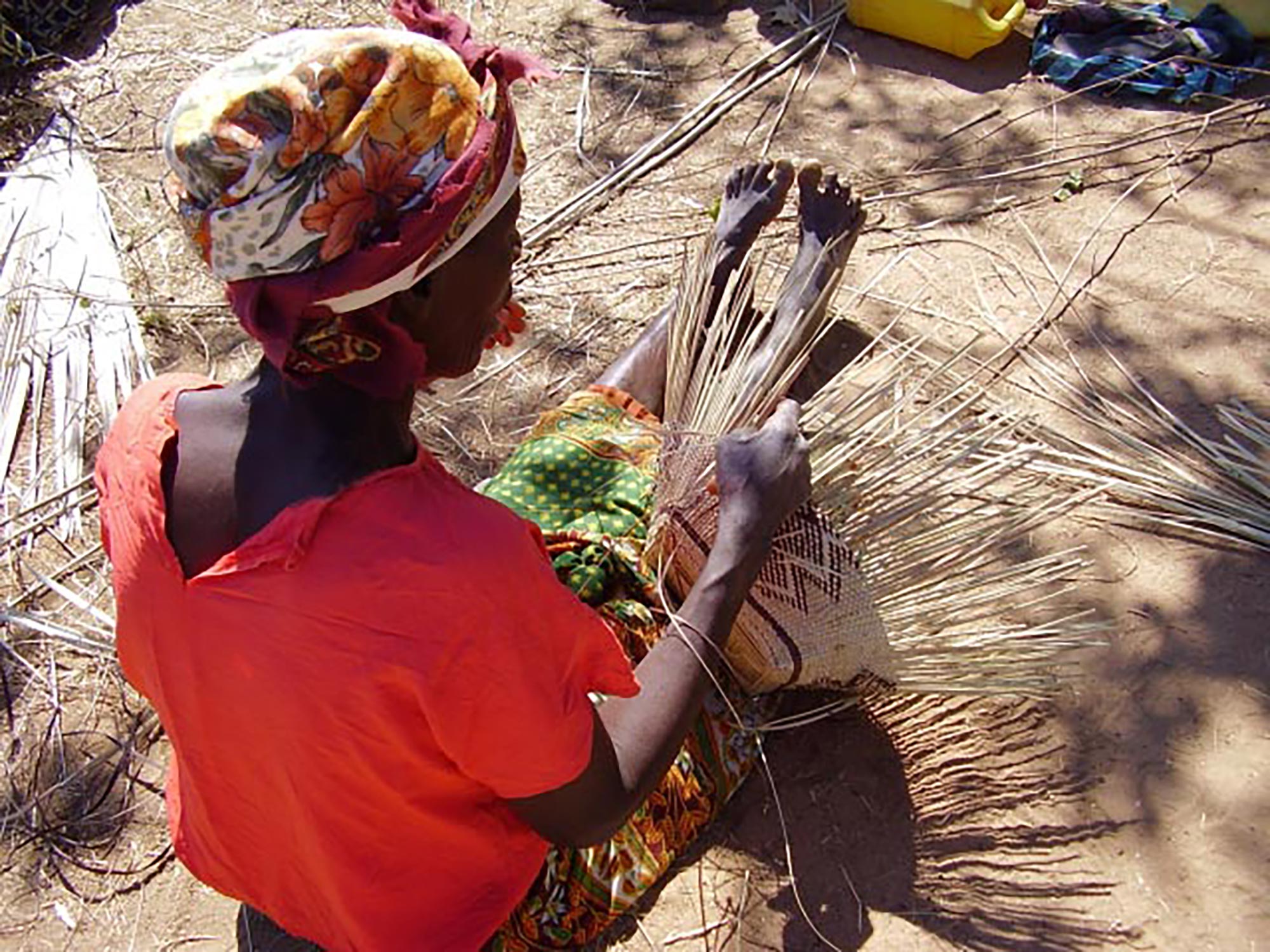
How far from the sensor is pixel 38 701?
238cm

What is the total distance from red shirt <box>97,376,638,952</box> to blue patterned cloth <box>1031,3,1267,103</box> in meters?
2.50

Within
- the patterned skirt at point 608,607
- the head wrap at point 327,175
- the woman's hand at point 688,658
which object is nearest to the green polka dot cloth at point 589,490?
the patterned skirt at point 608,607

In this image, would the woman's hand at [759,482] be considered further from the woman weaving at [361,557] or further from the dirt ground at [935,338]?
the dirt ground at [935,338]

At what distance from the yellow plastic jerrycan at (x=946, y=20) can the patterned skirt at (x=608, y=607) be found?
1.72m

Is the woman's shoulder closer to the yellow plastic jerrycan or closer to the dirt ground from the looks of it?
the dirt ground

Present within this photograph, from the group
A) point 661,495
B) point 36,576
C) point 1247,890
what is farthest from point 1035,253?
point 36,576

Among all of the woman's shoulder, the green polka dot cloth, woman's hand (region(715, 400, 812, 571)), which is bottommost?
the green polka dot cloth

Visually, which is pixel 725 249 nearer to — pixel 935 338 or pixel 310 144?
pixel 935 338

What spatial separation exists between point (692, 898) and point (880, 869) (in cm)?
28

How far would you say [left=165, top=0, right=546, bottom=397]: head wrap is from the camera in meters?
1.18

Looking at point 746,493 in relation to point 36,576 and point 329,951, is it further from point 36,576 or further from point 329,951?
point 36,576

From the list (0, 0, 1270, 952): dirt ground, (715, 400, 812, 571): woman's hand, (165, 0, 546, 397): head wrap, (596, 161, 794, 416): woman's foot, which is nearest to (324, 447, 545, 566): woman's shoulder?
(165, 0, 546, 397): head wrap

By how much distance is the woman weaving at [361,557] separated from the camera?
1201 mm

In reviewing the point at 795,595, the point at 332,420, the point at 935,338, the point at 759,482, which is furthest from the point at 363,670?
the point at 935,338
